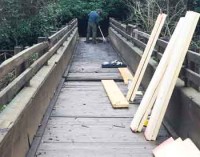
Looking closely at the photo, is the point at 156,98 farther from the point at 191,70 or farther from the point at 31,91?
the point at 31,91

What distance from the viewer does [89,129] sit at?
681 centimetres

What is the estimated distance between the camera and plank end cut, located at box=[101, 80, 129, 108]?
325 inches

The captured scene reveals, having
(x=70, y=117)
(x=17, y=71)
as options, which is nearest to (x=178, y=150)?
(x=17, y=71)

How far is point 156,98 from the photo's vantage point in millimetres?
6668

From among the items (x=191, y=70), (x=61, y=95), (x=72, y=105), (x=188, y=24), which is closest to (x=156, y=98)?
(x=191, y=70)

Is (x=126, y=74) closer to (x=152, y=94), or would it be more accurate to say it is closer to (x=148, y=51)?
(x=148, y=51)

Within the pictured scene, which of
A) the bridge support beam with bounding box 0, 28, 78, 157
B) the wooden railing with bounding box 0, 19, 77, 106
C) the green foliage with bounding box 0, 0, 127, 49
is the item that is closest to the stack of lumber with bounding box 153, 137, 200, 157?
the bridge support beam with bounding box 0, 28, 78, 157

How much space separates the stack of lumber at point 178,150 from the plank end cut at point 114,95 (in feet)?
9.26

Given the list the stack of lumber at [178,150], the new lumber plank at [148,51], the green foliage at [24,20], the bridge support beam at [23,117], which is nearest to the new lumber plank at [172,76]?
the stack of lumber at [178,150]

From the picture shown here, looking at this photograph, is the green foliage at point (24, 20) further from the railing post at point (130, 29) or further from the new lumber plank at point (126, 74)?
the new lumber plank at point (126, 74)

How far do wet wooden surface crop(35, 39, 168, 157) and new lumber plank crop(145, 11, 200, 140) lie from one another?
0.82 ft

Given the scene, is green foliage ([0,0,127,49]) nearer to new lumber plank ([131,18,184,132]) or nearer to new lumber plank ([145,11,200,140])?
new lumber plank ([131,18,184,132])

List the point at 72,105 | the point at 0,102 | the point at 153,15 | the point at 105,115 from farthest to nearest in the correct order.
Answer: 1. the point at 153,15
2. the point at 72,105
3. the point at 105,115
4. the point at 0,102

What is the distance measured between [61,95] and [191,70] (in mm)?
3880
